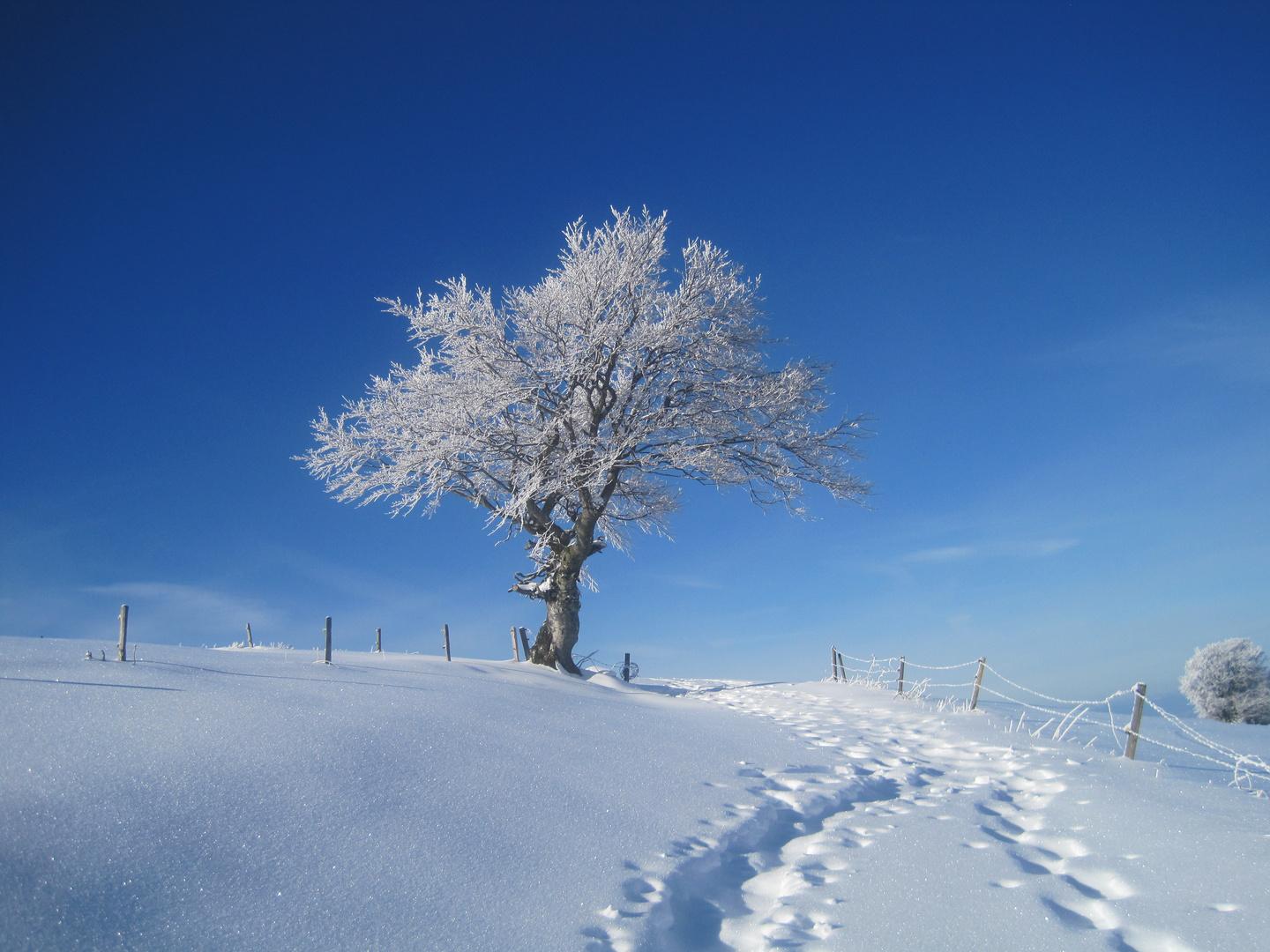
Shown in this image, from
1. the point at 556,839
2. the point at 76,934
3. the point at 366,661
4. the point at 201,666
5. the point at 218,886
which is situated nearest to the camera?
the point at 76,934

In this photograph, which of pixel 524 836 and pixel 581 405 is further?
pixel 581 405

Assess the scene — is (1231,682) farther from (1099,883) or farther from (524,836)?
(524,836)

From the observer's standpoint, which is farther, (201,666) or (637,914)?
(201,666)

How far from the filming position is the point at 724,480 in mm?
12844

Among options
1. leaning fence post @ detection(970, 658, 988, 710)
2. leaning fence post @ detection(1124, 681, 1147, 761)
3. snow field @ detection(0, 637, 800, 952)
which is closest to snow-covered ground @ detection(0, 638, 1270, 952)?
snow field @ detection(0, 637, 800, 952)

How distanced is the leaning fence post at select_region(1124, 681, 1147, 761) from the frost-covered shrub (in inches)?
575

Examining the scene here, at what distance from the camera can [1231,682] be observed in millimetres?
18250

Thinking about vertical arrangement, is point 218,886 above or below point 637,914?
above

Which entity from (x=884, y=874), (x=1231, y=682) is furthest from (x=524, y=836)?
(x=1231, y=682)

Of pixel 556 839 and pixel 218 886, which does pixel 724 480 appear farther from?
pixel 218 886

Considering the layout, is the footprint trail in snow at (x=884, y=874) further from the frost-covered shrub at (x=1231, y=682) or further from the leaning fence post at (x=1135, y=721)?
the frost-covered shrub at (x=1231, y=682)

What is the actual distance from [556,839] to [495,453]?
9235mm

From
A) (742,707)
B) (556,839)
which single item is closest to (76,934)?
(556,839)

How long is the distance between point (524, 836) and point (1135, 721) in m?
7.63
